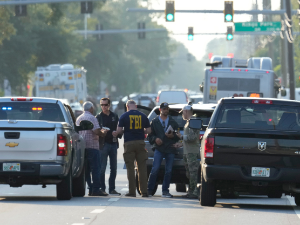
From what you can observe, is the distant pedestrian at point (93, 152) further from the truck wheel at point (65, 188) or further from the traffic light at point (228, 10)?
the traffic light at point (228, 10)

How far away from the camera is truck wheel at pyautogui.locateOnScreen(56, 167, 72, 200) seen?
13.2 metres

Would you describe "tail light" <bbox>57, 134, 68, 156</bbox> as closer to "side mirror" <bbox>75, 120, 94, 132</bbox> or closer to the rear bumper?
"side mirror" <bbox>75, 120, 94, 132</bbox>

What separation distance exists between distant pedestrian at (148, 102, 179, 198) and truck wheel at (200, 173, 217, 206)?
2074mm

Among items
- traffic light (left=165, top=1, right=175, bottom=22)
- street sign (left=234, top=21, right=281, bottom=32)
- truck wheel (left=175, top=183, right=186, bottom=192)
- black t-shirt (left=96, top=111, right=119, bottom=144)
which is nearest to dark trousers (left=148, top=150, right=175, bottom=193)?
black t-shirt (left=96, top=111, right=119, bottom=144)

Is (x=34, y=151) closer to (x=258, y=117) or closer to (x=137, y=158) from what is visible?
(x=137, y=158)

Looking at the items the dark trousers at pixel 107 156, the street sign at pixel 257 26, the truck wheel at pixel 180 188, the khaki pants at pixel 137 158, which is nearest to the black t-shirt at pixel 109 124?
the dark trousers at pixel 107 156

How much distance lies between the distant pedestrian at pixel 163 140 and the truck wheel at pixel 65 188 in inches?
73.3

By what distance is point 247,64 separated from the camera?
3195 centimetres

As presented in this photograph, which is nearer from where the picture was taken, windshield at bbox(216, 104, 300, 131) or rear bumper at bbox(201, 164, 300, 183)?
rear bumper at bbox(201, 164, 300, 183)

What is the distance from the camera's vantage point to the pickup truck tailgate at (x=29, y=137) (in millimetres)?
12758

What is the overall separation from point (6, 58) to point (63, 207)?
39044 millimetres

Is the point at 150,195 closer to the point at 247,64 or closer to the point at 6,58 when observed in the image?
the point at 247,64

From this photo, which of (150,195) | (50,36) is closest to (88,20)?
(50,36)

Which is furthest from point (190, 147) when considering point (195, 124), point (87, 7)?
point (87, 7)
